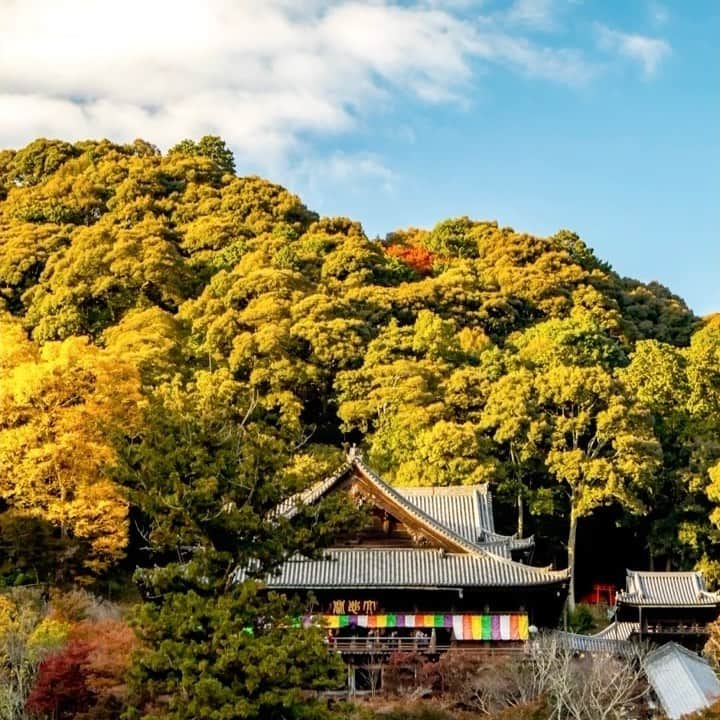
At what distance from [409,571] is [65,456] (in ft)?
32.9

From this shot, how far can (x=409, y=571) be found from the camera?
24.3 m

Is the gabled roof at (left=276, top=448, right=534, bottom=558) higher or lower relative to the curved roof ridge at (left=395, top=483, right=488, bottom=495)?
lower

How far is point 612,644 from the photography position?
2827cm

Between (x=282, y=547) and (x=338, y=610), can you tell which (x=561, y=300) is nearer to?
(x=338, y=610)

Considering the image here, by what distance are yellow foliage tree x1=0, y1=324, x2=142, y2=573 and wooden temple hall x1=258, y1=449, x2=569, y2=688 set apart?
635 centimetres

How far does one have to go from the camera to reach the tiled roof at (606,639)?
2555 centimetres

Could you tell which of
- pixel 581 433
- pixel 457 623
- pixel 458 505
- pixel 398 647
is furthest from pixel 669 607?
pixel 398 647

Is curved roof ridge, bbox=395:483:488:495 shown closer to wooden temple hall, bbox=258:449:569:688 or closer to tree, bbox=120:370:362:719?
wooden temple hall, bbox=258:449:569:688

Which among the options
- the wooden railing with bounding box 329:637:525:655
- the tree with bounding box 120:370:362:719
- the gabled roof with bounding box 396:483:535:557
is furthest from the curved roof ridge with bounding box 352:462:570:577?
the tree with bounding box 120:370:362:719

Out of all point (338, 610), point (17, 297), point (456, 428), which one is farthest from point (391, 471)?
point (17, 297)

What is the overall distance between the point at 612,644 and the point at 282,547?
1690cm

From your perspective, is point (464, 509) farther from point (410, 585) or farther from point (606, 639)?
point (410, 585)

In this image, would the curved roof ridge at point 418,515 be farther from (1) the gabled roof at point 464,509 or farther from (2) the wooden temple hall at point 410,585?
(1) the gabled roof at point 464,509

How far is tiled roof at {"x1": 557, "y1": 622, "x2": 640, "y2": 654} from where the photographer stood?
2555cm
